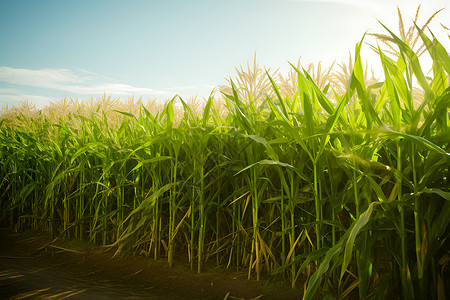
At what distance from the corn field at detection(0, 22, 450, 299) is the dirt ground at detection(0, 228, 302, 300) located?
9cm

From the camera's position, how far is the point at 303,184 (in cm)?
163

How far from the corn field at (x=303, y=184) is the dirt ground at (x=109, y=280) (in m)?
0.09

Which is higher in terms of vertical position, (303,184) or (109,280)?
(303,184)

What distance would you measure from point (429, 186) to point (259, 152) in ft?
2.47

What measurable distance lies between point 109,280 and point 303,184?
1215 millimetres

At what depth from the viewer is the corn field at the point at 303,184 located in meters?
1.13

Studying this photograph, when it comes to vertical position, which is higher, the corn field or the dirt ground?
the corn field

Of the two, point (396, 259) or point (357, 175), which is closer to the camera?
point (396, 259)

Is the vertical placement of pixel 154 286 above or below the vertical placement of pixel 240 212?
below

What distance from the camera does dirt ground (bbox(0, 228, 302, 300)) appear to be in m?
1.59

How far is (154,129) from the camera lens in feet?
6.75

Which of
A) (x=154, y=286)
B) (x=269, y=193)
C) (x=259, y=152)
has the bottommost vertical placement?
(x=154, y=286)

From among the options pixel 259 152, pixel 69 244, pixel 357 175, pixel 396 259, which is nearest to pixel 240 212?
pixel 259 152

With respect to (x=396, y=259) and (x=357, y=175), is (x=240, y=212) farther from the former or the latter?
(x=396, y=259)
